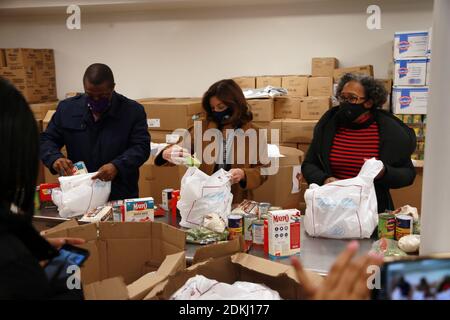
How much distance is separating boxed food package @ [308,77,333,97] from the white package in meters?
3.22

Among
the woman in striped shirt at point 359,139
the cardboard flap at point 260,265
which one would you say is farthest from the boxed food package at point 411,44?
the cardboard flap at point 260,265

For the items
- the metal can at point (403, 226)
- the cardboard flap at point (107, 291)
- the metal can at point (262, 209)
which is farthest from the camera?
the metal can at point (262, 209)

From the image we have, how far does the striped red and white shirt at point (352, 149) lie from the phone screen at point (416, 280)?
1.54 meters

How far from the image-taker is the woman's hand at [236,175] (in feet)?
7.29

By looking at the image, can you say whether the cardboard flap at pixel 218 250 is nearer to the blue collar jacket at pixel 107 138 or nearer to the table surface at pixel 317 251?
the table surface at pixel 317 251

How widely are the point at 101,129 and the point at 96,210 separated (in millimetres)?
521

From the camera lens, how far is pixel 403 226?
181 cm

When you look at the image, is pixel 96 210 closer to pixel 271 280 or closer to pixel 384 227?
pixel 271 280

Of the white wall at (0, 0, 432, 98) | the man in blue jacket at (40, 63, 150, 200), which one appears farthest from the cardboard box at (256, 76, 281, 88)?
the man in blue jacket at (40, 63, 150, 200)

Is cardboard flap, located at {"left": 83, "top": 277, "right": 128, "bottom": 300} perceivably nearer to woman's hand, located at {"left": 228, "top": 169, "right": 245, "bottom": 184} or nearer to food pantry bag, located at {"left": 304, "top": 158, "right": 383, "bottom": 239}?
food pantry bag, located at {"left": 304, "top": 158, "right": 383, "bottom": 239}

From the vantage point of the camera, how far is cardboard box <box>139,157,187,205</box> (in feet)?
12.2

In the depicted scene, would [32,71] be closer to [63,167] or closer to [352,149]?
[63,167]

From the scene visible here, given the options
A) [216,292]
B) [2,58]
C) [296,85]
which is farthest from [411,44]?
[2,58]

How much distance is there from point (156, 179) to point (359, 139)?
194 cm
